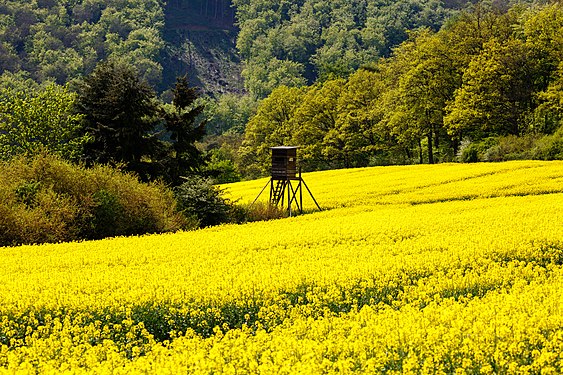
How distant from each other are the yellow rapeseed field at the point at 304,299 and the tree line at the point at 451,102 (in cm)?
2606

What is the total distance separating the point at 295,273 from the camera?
44.4ft

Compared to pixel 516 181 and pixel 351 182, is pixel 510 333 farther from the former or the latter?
pixel 351 182

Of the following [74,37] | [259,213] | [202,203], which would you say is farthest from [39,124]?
[74,37]

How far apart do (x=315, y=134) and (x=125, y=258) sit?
163 feet

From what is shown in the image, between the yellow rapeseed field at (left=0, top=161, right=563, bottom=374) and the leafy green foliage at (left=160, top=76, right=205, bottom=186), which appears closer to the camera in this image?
the yellow rapeseed field at (left=0, top=161, right=563, bottom=374)

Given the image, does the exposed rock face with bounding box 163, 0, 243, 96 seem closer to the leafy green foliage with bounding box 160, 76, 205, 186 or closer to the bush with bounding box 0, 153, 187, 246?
the leafy green foliage with bounding box 160, 76, 205, 186

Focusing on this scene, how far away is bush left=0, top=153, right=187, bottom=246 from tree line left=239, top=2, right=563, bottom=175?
27.6m

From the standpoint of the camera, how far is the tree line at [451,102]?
48.5 meters

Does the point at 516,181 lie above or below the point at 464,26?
below

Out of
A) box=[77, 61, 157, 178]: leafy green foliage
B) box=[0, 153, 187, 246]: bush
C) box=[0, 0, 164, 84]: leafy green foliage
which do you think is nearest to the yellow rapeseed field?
box=[0, 153, 187, 246]: bush

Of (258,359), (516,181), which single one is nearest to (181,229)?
(516,181)

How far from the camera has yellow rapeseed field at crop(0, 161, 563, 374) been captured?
8.08 metres

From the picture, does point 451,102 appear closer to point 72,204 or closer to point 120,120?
point 120,120

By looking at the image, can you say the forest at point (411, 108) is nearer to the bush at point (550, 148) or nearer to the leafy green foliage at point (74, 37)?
→ the bush at point (550, 148)
